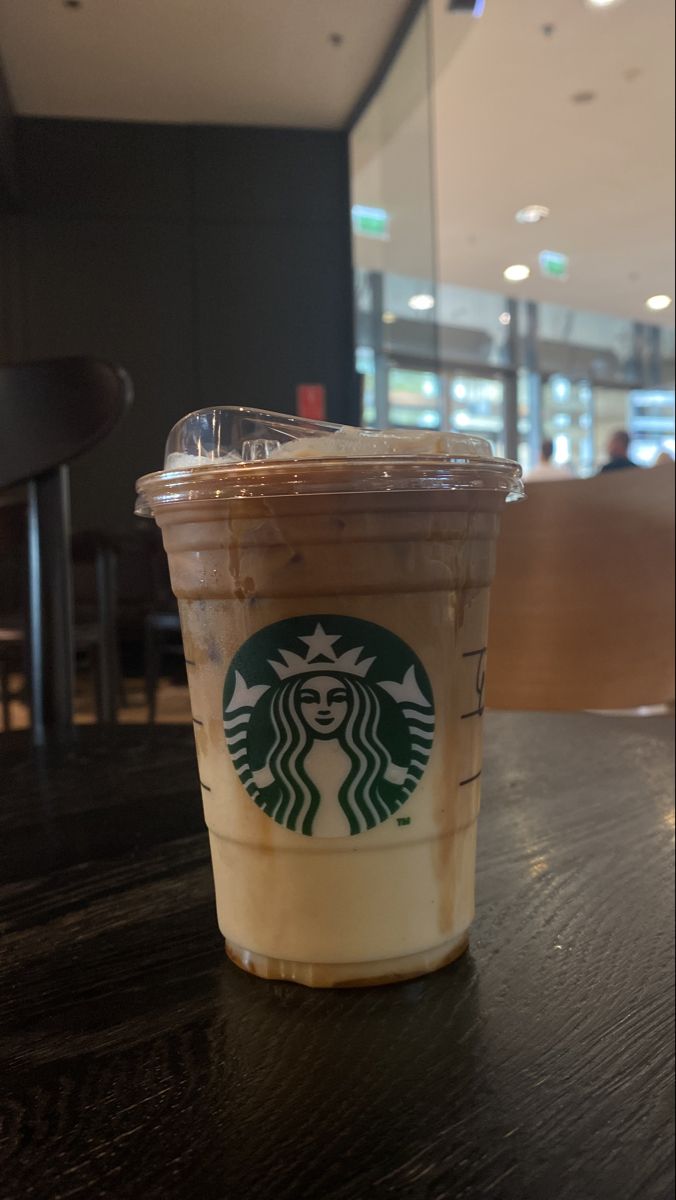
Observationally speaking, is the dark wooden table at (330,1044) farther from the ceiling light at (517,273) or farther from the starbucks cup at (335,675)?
the ceiling light at (517,273)

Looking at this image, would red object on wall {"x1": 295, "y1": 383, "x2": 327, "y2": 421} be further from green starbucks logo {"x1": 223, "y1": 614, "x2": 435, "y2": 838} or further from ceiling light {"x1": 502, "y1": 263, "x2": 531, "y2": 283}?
ceiling light {"x1": 502, "y1": 263, "x2": 531, "y2": 283}

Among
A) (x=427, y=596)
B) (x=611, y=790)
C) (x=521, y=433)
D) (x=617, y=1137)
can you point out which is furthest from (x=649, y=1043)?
(x=521, y=433)

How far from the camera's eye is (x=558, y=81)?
409 cm

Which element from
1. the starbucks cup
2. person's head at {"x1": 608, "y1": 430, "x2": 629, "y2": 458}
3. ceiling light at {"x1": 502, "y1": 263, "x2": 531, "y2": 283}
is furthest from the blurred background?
ceiling light at {"x1": 502, "y1": 263, "x2": 531, "y2": 283}

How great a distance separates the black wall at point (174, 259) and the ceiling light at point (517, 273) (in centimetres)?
634

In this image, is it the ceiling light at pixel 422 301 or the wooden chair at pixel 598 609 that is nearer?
the wooden chair at pixel 598 609

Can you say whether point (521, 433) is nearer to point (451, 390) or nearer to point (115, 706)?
point (451, 390)

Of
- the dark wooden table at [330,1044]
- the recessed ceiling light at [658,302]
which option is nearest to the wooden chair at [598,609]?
the dark wooden table at [330,1044]

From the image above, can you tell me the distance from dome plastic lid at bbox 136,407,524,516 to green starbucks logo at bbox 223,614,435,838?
5cm

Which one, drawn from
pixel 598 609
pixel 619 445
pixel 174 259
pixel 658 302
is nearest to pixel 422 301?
pixel 619 445

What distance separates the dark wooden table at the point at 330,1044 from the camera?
225mm

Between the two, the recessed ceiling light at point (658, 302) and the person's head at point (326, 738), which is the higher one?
the recessed ceiling light at point (658, 302)

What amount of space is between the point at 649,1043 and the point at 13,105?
0.47 metres

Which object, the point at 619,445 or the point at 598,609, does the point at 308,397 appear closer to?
the point at 598,609
